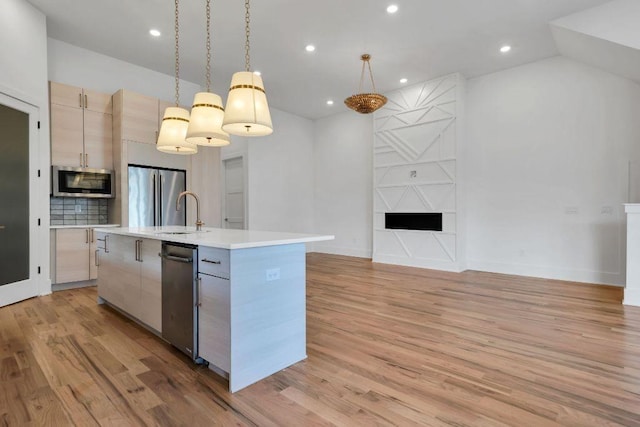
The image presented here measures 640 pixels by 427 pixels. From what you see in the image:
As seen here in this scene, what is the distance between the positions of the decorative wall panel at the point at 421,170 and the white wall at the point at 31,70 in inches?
208

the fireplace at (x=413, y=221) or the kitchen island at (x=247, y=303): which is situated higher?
the fireplace at (x=413, y=221)

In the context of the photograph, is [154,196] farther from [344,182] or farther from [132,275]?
[344,182]

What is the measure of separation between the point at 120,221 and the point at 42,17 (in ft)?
8.63

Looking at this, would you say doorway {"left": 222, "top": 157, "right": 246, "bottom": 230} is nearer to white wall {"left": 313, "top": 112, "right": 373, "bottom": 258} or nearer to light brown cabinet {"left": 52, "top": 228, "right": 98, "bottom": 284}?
white wall {"left": 313, "top": 112, "right": 373, "bottom": 258}

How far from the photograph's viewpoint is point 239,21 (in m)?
4.10

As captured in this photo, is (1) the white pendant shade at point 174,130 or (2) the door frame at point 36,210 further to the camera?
(2) the door frame at point 36,210

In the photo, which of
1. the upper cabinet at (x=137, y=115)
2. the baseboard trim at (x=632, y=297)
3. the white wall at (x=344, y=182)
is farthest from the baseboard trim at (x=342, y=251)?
the upper cabinet at (x=137, y=115)

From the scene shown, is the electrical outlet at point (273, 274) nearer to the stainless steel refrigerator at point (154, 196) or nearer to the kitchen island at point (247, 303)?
the kitchen island at point (247, 303)

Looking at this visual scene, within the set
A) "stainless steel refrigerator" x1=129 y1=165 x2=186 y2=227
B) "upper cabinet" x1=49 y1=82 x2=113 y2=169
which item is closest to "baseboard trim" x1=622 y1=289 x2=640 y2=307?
"stainless steel refrigerator" x1=129 y1=165 x2=186 y2=227

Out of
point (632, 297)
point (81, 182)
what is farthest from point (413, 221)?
point (81, 182)

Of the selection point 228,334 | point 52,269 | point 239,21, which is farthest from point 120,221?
point 228,334

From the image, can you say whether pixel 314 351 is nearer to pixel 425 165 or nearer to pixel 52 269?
pixel 52 269

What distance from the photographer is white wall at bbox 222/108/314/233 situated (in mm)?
7344

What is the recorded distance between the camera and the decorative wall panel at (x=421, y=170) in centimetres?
570
